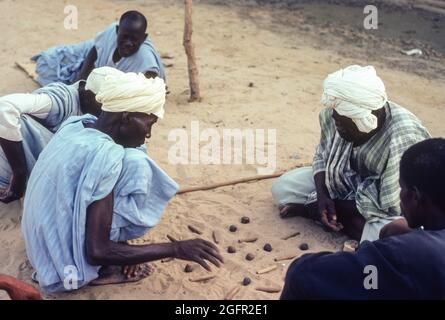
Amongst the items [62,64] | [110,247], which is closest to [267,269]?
[110,247]

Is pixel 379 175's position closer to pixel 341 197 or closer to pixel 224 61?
pixel 341 197

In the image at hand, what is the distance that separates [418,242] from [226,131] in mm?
4018

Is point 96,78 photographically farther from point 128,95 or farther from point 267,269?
point 267,269

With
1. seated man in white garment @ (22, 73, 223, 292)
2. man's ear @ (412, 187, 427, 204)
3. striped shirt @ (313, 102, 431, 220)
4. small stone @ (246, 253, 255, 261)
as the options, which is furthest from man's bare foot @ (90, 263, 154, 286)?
man's ear @ (412, 187, 427, 204)

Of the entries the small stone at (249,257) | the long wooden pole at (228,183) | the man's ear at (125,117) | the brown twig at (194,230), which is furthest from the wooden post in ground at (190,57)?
the man's ear at (125,117)

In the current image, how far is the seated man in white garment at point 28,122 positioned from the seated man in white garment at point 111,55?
4.31 feet

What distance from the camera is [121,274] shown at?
4324mm

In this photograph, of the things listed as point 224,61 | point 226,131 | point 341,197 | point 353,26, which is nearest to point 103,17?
point 224,61

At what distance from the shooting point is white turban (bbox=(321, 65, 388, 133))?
Result: 14.3 ft

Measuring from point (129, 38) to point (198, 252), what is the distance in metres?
3.19

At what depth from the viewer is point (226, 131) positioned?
650 cm

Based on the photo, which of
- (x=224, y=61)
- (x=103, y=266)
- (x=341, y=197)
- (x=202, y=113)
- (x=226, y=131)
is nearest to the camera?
(x=103, y=266)

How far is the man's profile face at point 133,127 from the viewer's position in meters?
4.03
